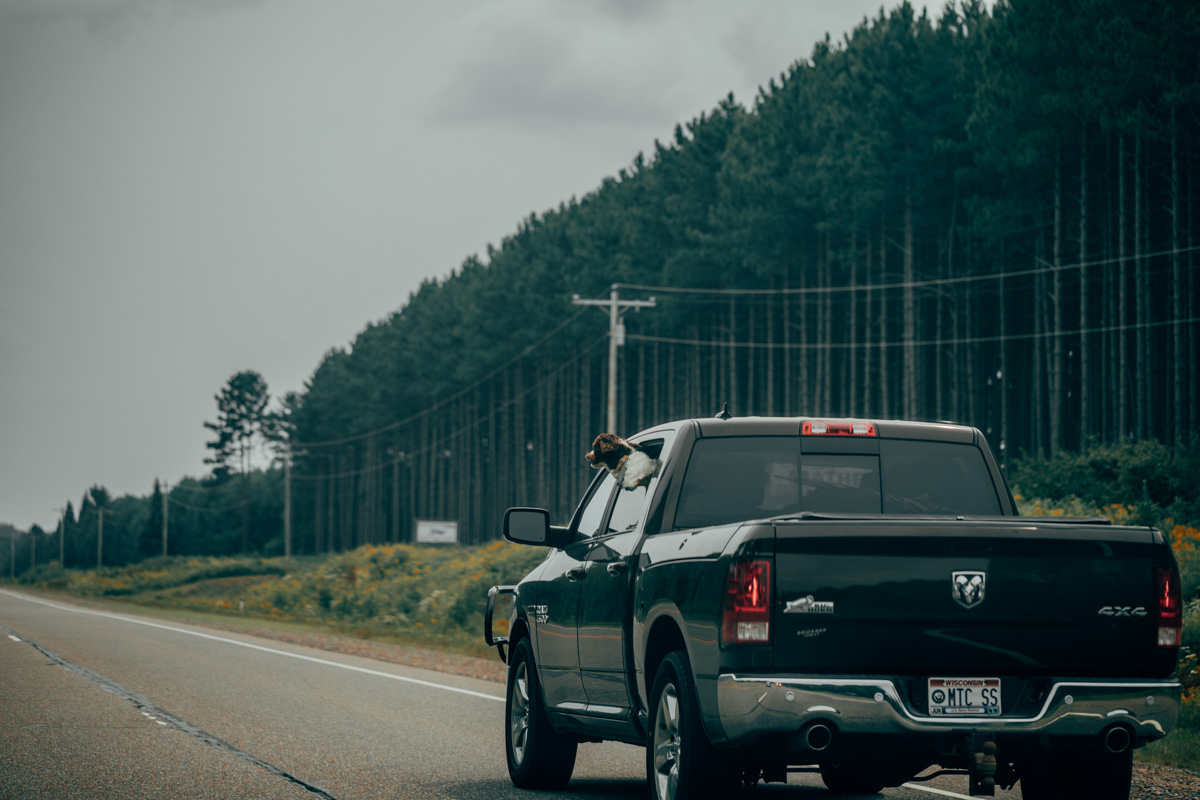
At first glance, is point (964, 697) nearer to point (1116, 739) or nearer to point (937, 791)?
point (1116, 739)

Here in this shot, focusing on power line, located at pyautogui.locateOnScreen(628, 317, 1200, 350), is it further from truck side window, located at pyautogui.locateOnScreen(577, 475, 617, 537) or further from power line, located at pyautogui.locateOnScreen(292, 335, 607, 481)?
truck side window, located at pyautogui.locateOnScreen(577, 475, 617, 537)

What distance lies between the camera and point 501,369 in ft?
299

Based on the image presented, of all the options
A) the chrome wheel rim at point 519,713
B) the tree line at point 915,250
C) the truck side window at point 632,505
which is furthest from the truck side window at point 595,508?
the tree line at point 915,250

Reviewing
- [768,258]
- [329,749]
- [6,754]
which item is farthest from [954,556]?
[768,258]

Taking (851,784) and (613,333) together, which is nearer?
(851,784)

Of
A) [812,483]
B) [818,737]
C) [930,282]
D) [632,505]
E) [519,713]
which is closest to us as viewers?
[818,737]

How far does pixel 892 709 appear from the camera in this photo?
580cm

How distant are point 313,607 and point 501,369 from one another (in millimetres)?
42027

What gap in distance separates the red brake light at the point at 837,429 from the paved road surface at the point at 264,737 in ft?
8.03

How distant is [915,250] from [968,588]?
167 feet

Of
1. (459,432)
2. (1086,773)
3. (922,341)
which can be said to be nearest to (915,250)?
(922,341)

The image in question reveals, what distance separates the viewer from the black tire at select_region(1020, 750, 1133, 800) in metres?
6.39

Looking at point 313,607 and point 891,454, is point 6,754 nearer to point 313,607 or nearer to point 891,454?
point 891,454

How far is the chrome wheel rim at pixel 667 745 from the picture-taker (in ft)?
21.8
